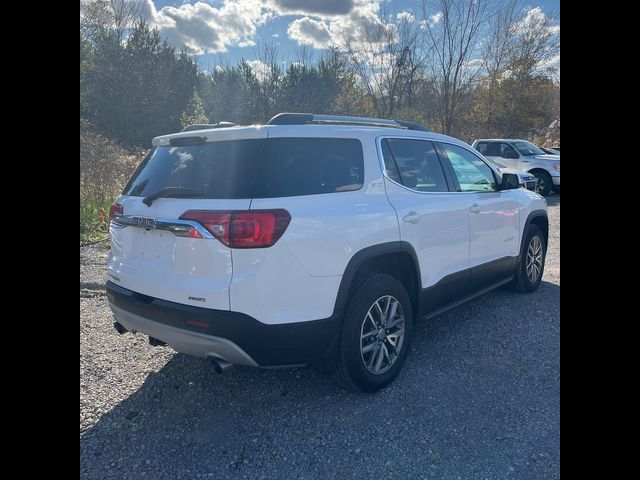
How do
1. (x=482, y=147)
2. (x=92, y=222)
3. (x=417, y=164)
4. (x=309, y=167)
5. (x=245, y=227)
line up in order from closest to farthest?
(x=245, y=227) < (x=309, y=167) < (x=417, y=164) < (x=92, y=222) < (x=482, y=147)

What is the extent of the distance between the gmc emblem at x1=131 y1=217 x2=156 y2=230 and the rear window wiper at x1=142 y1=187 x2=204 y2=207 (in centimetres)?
11

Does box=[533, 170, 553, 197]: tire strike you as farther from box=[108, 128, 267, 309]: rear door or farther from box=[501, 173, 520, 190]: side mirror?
box=[108, 128, 267, 309]: rear door

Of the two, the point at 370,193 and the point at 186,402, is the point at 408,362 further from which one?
the point at 186,402

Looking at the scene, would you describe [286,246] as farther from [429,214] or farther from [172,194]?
[429,214]

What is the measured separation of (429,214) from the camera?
3.69 m

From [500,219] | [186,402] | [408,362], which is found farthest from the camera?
[500,219]

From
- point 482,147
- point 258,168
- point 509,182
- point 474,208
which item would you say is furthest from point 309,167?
point 482,147

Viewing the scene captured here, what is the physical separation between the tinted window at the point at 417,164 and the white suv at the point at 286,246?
0.06 feet

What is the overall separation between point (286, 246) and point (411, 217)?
125 centimetres

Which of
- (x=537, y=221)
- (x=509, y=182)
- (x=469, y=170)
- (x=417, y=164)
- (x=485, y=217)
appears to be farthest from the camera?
(x=537, y=221)
